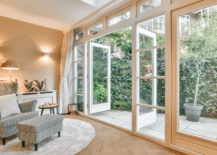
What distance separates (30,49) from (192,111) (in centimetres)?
429

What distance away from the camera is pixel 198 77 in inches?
74.0

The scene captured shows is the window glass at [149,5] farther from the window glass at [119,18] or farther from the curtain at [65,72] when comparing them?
the curtain at [65,72]

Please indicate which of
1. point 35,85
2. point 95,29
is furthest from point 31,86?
point 95,29

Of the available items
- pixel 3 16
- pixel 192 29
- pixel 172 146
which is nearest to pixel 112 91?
pixel 172 146

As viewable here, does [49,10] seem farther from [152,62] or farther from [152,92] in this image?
[152,92]

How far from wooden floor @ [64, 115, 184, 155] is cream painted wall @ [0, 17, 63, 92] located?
2686mm

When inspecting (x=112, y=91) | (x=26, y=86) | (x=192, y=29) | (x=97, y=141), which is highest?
(x=192, y=29)

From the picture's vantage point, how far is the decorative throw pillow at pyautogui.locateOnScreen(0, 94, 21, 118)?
2.40 m

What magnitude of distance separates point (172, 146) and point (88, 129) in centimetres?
165

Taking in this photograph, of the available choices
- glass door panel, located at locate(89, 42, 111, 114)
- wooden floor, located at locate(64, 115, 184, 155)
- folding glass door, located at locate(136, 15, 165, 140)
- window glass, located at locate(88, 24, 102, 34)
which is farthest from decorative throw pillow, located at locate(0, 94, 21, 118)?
window glass, located at locate(88, 24, 102, 34)

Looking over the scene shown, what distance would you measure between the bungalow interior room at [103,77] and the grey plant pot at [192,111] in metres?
0.01

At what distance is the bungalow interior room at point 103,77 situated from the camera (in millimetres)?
1868

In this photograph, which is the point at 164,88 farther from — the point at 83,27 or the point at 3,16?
the point at 3,16

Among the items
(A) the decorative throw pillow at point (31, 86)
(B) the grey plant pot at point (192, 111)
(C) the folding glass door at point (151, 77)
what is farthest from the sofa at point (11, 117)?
(B) the grey plant pot at point (192, 111)
